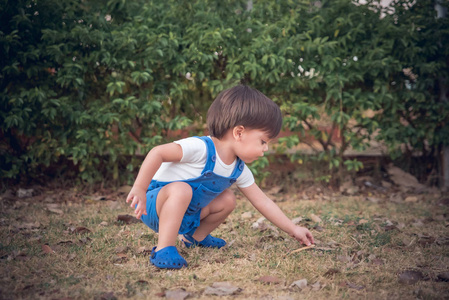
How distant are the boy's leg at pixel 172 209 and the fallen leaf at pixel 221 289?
427 millimetres

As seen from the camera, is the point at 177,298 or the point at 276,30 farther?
the point at 276,30

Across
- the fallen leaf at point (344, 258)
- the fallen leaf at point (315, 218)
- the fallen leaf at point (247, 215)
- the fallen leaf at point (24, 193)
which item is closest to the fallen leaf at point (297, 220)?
the fallen leaf at point (315, 218)

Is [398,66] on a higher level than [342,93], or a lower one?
higher

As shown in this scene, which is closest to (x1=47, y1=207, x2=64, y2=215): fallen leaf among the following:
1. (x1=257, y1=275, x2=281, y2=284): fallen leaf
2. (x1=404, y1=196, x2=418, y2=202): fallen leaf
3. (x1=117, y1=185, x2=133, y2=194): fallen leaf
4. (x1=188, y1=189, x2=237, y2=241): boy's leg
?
(x1=117, y1=185, x2=133, y2=194): fallen leaf

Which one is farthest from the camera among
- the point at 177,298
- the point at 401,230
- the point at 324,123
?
the point at 324,123

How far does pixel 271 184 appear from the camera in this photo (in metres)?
5.24

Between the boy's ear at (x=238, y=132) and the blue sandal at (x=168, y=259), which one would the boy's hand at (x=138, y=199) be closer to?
the blue sandal at (x=168, y=259)

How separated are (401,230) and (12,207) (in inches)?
129

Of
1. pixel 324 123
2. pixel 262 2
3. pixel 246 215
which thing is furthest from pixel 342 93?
pixel 246 215

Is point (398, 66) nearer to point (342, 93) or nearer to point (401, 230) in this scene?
point (342, 93)

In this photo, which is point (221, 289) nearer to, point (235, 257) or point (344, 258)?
point (235, 257)

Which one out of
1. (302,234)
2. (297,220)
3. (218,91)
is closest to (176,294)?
(302,234)

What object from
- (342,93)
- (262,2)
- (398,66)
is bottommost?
(342,93)

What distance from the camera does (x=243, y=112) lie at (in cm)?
248
